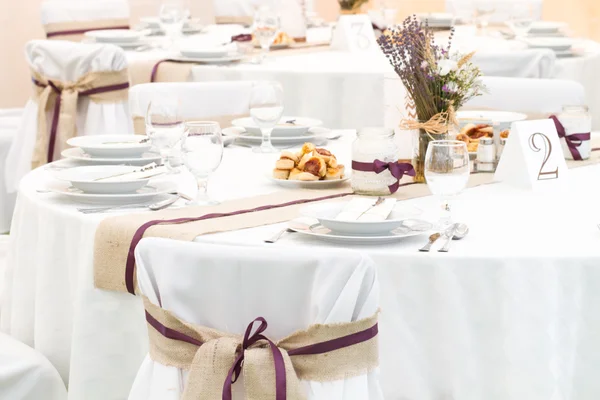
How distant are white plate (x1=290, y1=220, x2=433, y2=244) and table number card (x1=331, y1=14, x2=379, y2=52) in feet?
10.7

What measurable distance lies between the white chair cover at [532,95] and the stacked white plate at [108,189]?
1.45 meters

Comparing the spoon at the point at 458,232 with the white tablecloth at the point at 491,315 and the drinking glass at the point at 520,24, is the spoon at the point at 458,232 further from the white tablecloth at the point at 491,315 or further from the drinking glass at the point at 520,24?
the drinking glass at the point at 520,24

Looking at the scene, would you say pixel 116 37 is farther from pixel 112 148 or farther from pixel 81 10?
pixel 112 148

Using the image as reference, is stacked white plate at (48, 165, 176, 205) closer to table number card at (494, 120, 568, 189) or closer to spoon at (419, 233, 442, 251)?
spoon at (419, 233, 442, 251)

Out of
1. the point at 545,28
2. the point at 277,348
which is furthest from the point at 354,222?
the point at 545,28

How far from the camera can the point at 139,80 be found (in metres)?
4.59

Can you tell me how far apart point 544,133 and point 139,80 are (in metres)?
2.61

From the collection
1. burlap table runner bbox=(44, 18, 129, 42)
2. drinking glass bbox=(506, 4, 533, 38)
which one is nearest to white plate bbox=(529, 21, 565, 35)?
drinking glass bbox=(506, 4, 533, 38)

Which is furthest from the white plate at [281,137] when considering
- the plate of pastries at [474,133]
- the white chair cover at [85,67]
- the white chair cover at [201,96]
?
the white chair cover at [85,67]

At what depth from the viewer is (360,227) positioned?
1.81 meters

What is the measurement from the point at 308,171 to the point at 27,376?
2.50ft

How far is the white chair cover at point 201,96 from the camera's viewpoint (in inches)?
127

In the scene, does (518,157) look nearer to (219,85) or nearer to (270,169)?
(270,169)

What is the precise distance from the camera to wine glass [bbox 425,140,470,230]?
1.91 metres
